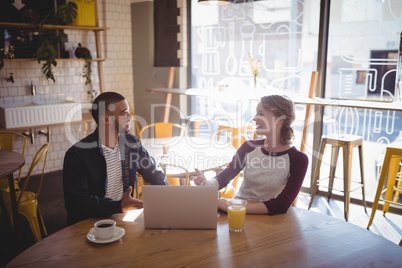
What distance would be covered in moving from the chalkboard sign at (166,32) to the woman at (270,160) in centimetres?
299

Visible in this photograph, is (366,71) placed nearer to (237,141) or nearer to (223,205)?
(237,141)

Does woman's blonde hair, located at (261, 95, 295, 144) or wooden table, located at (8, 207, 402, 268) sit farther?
woman's blonde hair, located at (261, 95, 295, 144)

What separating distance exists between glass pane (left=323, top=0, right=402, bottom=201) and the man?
2276 mm

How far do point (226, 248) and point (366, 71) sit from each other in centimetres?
275

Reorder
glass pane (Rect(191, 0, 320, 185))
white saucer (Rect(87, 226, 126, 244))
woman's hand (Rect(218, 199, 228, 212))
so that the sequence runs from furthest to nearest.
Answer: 1. glass pane (Rect(191, 0, 320, 185))
2. woman's hand (Rect(218, 199, 228, 212))
3. white saucer (Rect(87, 226, 126, 244))

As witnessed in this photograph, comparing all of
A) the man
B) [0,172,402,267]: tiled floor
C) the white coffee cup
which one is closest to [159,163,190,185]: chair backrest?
the man

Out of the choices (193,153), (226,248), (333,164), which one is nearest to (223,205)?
(226,248)

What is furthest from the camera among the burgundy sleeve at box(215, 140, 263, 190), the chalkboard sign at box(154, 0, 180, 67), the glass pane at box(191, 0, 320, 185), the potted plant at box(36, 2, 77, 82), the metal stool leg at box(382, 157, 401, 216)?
the chalkboard sign at box(154, 0, 180, 67)

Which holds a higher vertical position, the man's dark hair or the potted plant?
the potted plant

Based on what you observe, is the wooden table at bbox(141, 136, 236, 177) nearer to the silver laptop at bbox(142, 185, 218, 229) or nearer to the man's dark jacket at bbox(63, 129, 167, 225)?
the man's dark jacket at bbox(63, 129, 167, 225)

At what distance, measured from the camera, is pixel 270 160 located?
1.91 m

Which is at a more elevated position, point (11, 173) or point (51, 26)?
point (51, 26)

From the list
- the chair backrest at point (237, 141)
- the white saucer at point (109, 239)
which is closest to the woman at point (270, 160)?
the white saucer at point (109, 239)

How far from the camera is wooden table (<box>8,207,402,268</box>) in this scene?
4.02 ft
